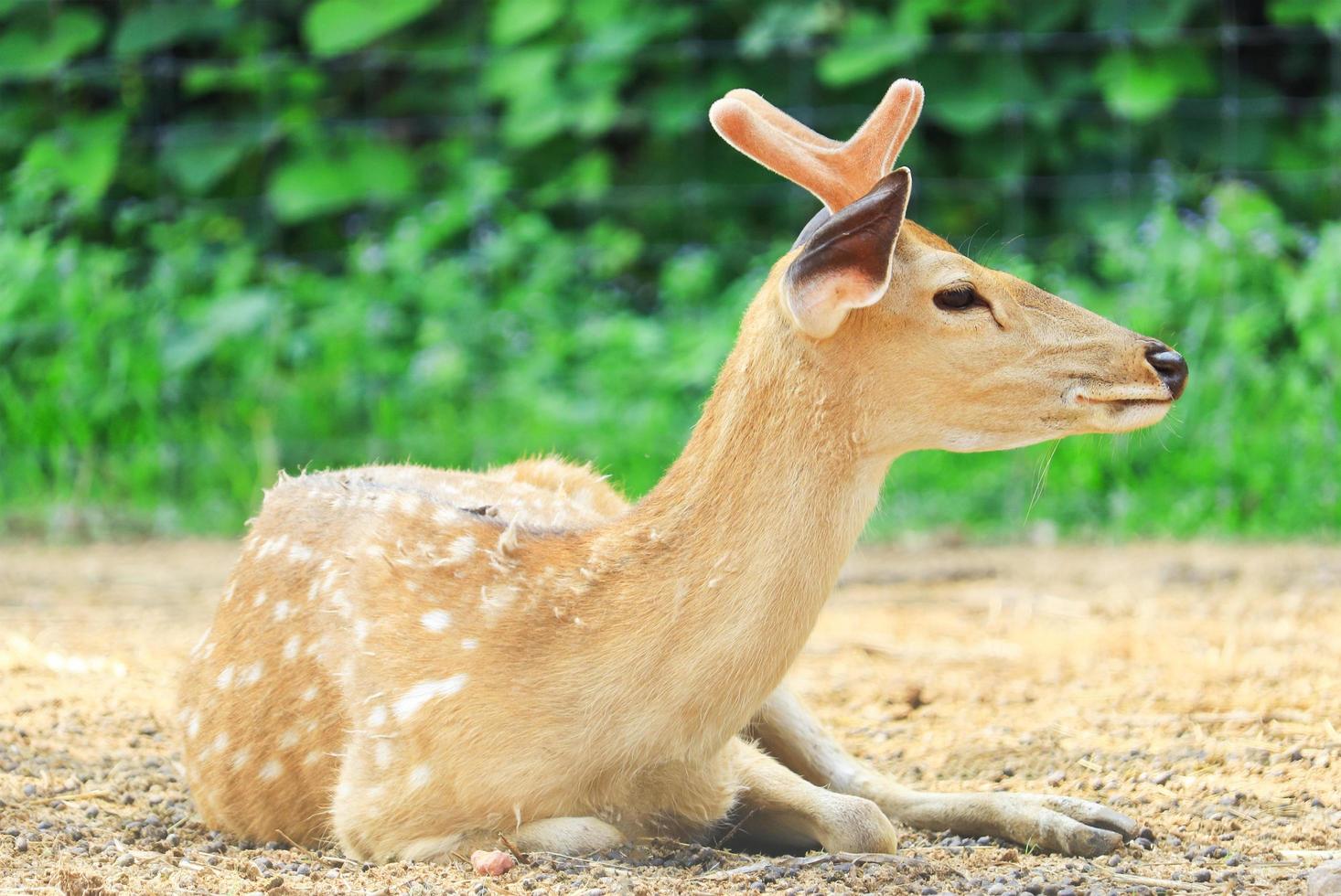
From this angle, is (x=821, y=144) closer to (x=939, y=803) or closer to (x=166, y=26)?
(x=939, y=803)

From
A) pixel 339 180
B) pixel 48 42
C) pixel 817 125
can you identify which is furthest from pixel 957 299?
pixel 48 42

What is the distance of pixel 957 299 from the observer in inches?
147

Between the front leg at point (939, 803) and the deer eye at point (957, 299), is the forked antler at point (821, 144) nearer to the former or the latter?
the deer eye at point (957, 299)

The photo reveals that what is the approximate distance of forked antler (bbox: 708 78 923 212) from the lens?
3.83 meters

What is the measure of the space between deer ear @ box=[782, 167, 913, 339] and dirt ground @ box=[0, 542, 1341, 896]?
1122 millimetres

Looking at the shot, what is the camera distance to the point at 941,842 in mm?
4141

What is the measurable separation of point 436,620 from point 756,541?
2.35ft

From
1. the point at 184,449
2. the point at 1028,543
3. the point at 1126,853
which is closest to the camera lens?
the point at 1126,853

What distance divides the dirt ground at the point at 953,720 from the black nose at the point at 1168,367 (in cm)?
98

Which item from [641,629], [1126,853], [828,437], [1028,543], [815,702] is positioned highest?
[828,437]

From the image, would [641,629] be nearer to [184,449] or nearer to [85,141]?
[184,449]

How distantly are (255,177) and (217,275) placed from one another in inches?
39.4

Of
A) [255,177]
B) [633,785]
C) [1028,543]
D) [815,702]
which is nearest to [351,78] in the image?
[255,177]

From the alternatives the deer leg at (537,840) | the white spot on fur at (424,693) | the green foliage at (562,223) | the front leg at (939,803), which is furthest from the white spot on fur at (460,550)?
the green foliage at (562,223)
